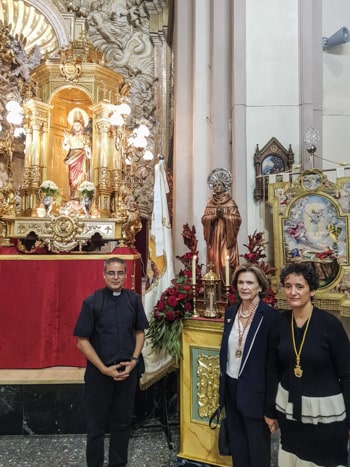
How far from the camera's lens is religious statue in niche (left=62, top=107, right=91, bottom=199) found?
634 cm

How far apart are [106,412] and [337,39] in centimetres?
616

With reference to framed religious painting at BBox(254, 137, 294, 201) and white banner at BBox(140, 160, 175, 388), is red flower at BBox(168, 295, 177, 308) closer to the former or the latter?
white banner at BBox(140, 160, 175, 388)

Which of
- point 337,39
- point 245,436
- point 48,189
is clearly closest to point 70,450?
point 245,436

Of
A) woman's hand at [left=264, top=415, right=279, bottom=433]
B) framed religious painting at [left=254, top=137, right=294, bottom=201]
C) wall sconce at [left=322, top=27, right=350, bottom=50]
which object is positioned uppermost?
wall sconce at [left=322, top=27, right=350, bottom=50]

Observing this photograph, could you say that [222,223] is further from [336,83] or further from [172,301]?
[336,83]

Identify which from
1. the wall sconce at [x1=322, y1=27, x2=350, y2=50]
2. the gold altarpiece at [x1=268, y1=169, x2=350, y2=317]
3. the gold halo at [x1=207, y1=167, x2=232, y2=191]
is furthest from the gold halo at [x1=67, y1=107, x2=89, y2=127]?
the wall sconce at [x1=322, y1=27, x2=350, y2=50]

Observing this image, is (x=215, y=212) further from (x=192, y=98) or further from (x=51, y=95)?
(x=51, y=95)

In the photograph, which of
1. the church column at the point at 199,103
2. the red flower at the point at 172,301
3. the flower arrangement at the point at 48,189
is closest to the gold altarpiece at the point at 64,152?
the flower arrangement at the point at 48,189

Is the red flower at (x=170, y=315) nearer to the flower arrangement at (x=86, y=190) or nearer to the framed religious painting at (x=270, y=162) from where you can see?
the framed religious painting at (x=270, y=162)

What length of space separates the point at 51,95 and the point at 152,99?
3403 millimetres

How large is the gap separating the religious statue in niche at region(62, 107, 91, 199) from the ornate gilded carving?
3825mm

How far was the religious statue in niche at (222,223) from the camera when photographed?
3.98 meters

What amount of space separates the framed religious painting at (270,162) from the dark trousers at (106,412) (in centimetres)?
309

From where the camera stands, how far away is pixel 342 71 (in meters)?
6.07
